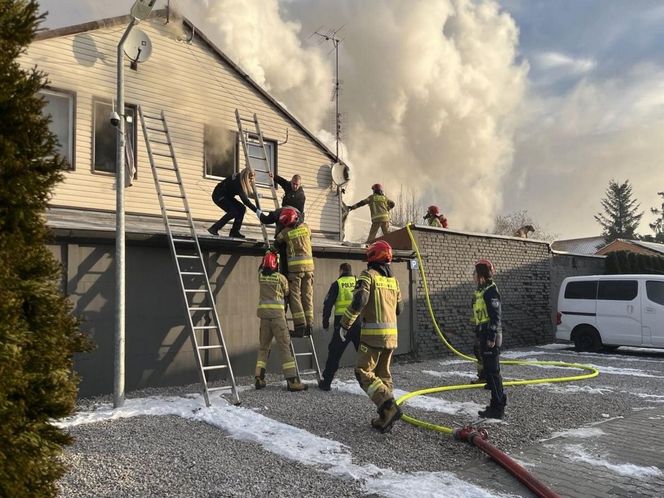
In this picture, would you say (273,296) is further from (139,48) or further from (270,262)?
(139,48)

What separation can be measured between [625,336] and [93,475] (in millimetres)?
12648

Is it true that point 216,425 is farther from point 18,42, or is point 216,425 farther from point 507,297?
point 507,297

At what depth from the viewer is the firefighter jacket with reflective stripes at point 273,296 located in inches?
306

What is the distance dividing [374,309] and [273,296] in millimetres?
2291

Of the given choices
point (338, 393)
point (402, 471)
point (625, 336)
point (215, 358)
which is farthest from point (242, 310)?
point (625, 336)

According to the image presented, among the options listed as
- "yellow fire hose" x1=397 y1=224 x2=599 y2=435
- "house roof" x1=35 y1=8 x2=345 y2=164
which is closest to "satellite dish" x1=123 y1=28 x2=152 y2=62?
"house roof" x1=35 y1=8 x2=345 y2=164

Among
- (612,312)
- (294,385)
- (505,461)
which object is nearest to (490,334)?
(505,461)

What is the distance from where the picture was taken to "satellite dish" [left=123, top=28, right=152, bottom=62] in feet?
Answer: 34.1

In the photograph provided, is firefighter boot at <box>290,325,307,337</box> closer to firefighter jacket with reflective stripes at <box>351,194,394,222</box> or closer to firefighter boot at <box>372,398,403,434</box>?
firefighter boot at <box>372,398,403,434</box>

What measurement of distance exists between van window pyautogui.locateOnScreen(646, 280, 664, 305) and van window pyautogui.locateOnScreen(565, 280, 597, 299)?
1220 millimetres

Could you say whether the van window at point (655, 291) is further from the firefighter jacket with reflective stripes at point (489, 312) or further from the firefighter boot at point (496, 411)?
the firefighter boot at point (496, 411)

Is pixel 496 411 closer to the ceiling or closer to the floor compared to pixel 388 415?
closer to the floor

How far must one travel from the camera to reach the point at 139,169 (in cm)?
1122

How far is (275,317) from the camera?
7.78 m
